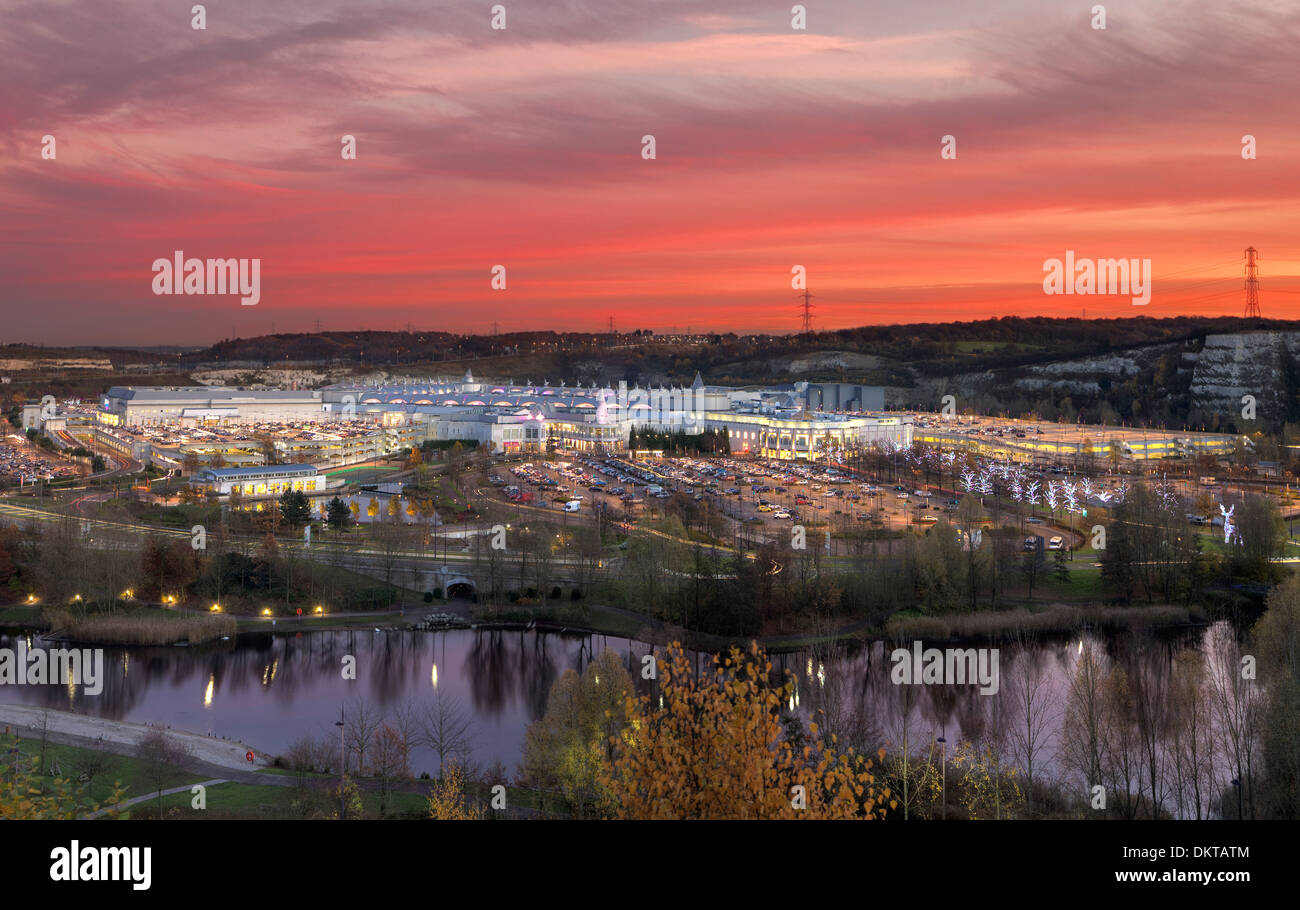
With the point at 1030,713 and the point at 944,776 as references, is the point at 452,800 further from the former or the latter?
the point at 1030,713

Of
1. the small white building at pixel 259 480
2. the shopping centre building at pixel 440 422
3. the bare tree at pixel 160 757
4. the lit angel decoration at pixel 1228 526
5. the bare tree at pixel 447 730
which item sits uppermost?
the shopping centre building at pixel 440 422

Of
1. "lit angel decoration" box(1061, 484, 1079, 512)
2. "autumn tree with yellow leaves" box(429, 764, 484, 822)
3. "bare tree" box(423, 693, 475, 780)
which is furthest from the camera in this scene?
"lit angel decoration" box(1061, 484, 1079, 512)

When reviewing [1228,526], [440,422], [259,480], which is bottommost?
[1228,526]

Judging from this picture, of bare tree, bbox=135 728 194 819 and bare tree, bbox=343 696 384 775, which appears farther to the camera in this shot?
bare tree, bbox=343 696 384 775

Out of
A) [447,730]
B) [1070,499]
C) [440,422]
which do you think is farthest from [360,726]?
[440,422]

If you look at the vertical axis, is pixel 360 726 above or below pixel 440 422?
below

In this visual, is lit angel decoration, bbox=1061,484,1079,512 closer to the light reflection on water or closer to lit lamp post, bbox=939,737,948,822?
the light reflection on water

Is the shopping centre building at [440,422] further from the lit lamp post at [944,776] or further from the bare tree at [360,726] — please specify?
the lit lamp post at [944,776]

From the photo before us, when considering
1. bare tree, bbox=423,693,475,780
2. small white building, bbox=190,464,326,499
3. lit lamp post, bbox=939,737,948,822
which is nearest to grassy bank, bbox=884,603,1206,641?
lit lamp post, bbox=939,737,948,822

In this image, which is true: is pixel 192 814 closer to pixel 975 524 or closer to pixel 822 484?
pixel 975 524

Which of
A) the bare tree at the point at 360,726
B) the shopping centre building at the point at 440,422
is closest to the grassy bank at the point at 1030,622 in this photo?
the bare tree at the point at 360,726

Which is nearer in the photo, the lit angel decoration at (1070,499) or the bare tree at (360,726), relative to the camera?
the bare tree at (360,726)
